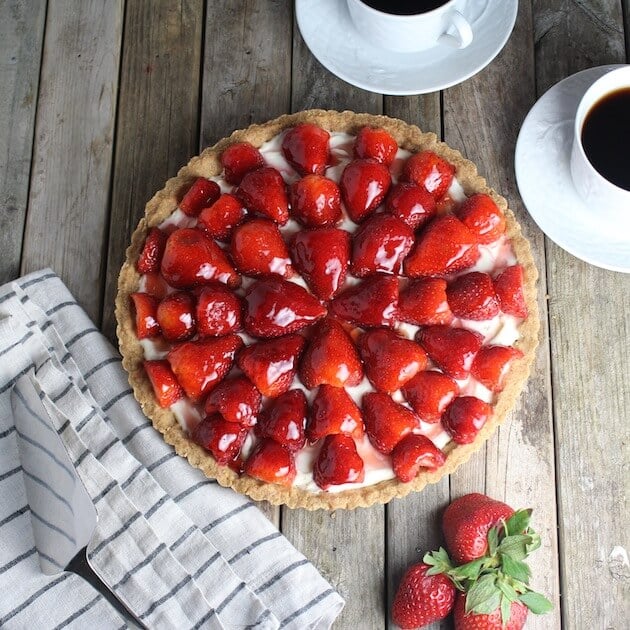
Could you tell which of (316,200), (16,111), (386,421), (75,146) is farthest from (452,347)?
(16,111)

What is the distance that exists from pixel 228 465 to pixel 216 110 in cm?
93

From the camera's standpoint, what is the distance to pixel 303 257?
1951 mm

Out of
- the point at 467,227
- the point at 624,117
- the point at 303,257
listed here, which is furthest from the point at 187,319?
the point at 624,117

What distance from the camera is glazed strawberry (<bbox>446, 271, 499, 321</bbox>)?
1907mm

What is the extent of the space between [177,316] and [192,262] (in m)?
0.12

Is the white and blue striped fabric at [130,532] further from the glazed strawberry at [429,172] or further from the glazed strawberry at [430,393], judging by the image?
the glazed strawberry at [429,172]

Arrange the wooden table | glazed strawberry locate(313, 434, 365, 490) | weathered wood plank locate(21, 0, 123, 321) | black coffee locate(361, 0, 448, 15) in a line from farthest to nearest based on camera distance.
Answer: weathered wood plank locate(21, 0, 123, 321), the wooden table, black coffee locate(361, 0, 448, 15), glazed strawberry locate(313, 434, 365, 490)

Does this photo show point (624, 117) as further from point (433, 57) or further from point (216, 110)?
point (216, 110)

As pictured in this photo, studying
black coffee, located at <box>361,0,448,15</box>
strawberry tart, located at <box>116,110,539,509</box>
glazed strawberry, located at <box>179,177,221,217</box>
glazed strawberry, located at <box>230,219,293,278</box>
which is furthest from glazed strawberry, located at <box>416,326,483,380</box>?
black coffee, located at <box>361,0,448,15</box>

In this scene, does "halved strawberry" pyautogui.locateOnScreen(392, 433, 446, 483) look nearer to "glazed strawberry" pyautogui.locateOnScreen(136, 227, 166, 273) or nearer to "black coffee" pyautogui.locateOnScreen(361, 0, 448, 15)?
"glazed strawberry" pyautogui.locateOnScreen(136, 227, 166, 273)

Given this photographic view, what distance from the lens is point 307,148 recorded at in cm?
201

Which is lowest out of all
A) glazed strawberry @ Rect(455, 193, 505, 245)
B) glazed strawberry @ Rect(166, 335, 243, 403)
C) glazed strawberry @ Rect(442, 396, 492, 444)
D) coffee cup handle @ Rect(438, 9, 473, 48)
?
glazed strawberry @ Rect(442, 396, 492, 444)

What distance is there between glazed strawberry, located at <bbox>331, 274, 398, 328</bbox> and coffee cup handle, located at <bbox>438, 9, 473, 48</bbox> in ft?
1.77

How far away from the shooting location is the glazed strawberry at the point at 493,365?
1901mm
